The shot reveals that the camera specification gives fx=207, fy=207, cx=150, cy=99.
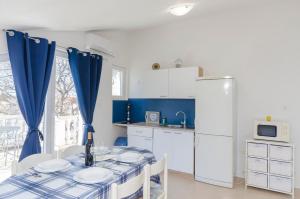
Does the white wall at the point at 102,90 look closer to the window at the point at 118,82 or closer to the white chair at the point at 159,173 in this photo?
the window at the point at 118,82

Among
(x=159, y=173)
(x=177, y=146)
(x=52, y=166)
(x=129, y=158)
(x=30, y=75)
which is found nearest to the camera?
(x=52, y=166)

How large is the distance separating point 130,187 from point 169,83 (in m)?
2.79

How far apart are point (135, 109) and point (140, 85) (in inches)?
21.9

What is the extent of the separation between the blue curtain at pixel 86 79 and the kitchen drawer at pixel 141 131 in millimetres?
804

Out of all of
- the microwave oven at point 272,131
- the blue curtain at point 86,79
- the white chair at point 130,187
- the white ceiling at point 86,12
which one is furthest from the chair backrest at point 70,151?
the microwave oven at point 272,131

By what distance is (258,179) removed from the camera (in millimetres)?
3039

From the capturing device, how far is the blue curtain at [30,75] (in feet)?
7.98

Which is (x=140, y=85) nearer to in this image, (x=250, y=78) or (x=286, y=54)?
(x=250, y=78)

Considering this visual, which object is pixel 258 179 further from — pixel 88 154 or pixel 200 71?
pixel 88 154

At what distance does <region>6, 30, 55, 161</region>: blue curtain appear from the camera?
2.43 metres

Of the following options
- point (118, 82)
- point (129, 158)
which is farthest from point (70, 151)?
point (118, 82)

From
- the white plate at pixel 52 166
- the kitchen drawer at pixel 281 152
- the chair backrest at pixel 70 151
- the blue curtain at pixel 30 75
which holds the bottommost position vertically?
the kitchen drawer at pixel 281 152

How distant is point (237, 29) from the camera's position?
3.62 m

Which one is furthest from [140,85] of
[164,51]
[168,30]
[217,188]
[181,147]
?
[217,188]
